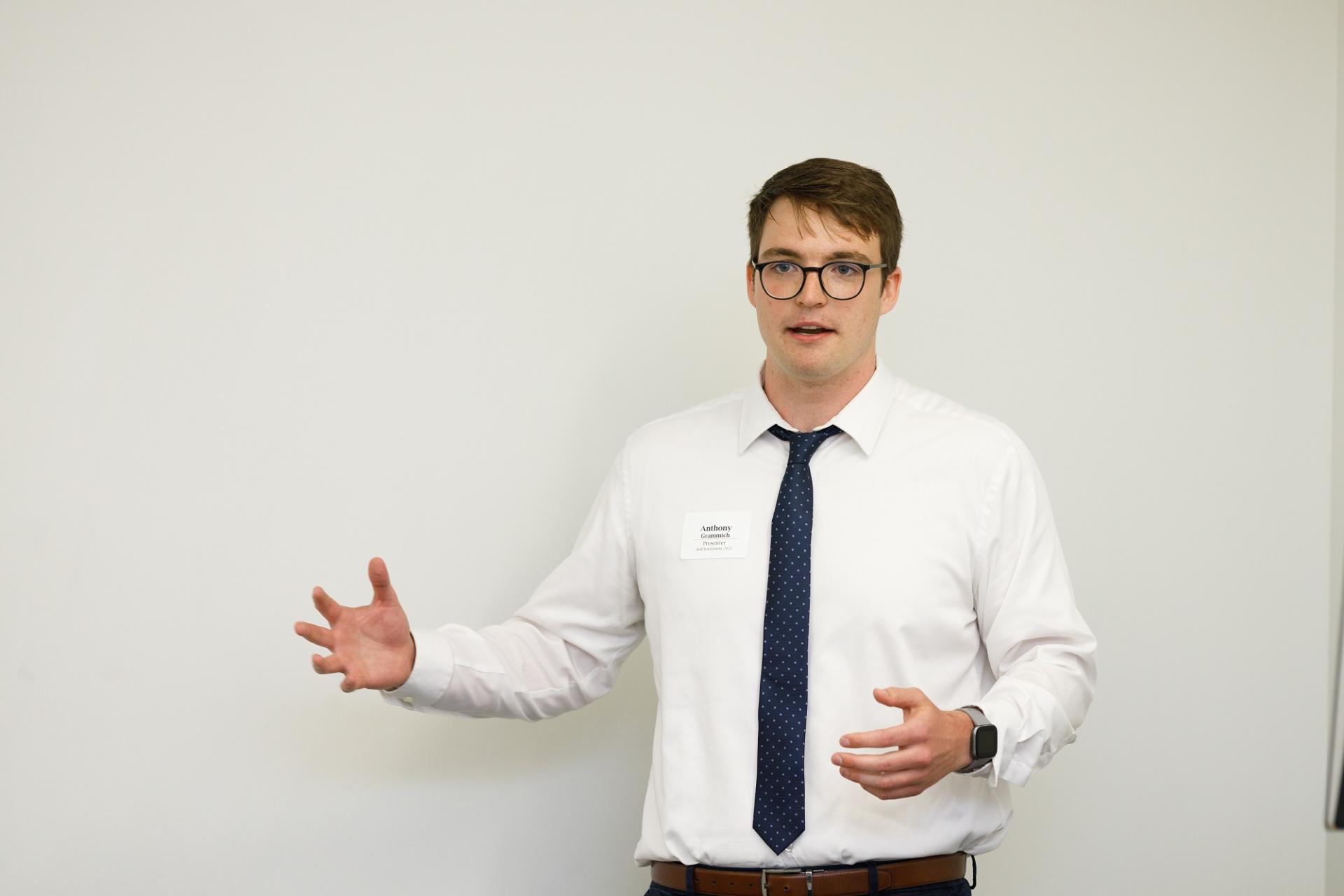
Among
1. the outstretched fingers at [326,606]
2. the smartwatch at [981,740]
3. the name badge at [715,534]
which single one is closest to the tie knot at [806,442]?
the name badge at [715,534]

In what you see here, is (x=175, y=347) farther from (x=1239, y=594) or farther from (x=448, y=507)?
(x=1239, y=594)

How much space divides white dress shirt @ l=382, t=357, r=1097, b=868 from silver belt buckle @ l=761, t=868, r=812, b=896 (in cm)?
1

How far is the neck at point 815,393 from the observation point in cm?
243

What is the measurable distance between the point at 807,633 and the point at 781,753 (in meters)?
0.21

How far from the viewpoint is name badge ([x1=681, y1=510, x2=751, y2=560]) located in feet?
7.75

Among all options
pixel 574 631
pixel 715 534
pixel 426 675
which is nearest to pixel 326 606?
pixel 426 675

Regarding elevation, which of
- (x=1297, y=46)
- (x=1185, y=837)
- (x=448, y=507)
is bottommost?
(x=1185, y=837)

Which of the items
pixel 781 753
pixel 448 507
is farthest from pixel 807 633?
pixel 448 507

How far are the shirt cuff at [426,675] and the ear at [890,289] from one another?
1.08 meters

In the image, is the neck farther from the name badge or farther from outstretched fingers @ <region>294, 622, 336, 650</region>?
outstretched fingers @ <region>294, 622, 336, 650</region>

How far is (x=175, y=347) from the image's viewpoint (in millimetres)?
2482

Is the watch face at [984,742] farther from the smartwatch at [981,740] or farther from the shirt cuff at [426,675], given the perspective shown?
the shirt cuff at [426,675]

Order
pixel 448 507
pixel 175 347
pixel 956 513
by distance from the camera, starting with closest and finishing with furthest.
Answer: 1. pixel 956 513
2. pixel 175 347
3. pixel 448 507

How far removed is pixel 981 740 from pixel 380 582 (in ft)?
3.42
